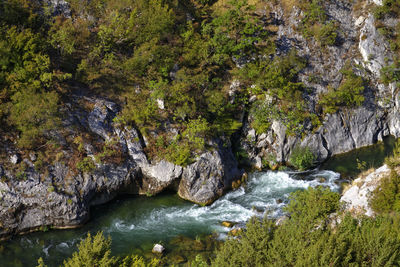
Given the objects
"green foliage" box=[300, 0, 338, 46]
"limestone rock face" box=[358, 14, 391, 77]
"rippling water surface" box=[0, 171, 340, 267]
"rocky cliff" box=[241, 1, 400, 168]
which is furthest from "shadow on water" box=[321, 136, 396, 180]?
"green foliage" box=[300, 0, 338, 46]

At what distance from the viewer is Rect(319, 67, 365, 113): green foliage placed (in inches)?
1145

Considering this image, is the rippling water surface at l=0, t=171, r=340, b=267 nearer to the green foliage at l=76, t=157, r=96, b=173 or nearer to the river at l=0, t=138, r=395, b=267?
the river at l=0, t=138, r=395, b=267

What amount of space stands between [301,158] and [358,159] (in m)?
4.95

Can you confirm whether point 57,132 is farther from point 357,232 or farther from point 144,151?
point 357,232

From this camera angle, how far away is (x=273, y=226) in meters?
14.8

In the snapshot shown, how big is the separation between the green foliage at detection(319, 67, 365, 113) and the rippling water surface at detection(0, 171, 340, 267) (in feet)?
21.1

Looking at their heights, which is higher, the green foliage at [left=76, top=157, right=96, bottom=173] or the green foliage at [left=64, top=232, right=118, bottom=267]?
the green foliage at [left=76, top=157, right=96, bottom=173]

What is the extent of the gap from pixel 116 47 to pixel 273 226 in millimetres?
22485

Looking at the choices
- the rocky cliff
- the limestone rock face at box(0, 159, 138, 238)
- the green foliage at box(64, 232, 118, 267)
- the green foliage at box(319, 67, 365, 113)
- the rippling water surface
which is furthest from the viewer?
the green foliage at box(319, 67, 365, 113)

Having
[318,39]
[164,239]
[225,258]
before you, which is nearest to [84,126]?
[164,239]

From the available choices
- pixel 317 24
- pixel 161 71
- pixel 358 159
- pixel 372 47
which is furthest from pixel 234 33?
pixel 358 159

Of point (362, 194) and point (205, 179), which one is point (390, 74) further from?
point (205, 179)

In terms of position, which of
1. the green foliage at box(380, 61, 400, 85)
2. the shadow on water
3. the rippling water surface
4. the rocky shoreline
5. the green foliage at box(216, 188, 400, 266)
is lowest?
the rippling water surface

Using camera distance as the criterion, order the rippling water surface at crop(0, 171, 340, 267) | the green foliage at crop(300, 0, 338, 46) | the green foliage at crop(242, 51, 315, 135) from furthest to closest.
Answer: the green foliage at crop(300, 0, 338, 46)
the green foliage at crop(242, 51, 315, 135)
the rippling water surface at crop(0, 171, 340, 267)
